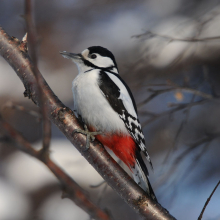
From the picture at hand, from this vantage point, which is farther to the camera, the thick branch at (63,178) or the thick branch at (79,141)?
the thick branch at (79,141)

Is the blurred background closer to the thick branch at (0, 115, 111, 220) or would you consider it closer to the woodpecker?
the woodpecker

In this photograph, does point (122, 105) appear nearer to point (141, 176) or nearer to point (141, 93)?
point (141, 176)

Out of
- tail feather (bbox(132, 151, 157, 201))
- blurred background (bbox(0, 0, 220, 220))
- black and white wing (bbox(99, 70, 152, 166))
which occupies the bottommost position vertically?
blurred background (bbox(0, 0, 220, 220))

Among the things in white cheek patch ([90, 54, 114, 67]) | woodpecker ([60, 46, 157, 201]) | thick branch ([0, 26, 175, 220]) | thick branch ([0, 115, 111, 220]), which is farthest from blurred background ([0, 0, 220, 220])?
thick branch ([0, 115, 111, 220])

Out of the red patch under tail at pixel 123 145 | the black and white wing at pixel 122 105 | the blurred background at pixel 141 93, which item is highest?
the black and white wing at pixel 122 105

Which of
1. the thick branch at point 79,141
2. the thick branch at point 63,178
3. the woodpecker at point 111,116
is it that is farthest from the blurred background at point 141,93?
the thick branch at point 63,178

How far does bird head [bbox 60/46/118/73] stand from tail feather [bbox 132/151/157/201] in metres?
0.90

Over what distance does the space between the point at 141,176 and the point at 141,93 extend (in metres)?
2.16

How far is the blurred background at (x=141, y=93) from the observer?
3.09 m

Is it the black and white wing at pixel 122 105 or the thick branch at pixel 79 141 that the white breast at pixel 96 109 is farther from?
the thick branch at pixel 79 141

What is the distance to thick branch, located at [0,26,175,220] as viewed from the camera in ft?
5.72

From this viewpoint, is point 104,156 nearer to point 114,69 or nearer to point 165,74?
point 114,69

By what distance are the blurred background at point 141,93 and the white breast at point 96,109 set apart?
0.66 meters

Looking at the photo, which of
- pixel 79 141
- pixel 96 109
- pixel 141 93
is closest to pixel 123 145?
pixel 96 109
